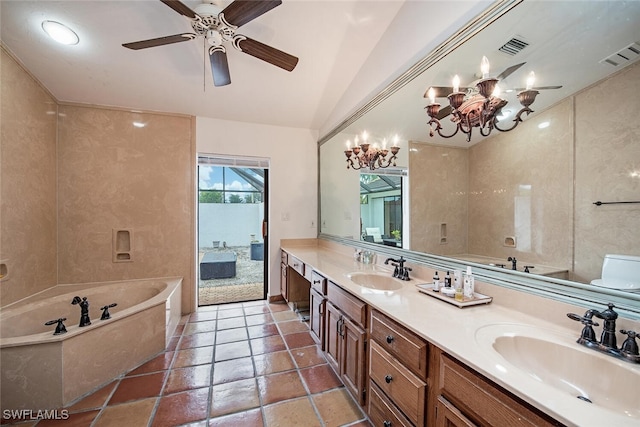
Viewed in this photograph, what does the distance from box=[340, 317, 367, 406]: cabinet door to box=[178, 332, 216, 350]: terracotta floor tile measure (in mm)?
1500

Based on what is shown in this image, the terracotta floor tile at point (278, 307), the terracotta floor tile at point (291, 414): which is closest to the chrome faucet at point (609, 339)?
the terracotta floor tile at point (291, 414)

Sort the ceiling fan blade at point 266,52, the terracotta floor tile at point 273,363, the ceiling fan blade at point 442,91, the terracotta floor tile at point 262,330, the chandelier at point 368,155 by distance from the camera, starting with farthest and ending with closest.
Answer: the terracotta floor tile at point 262,330 < the chandelier at point 368,155 < the terracotta floor tile at point 273,363 < the ceiling fan blade at point 266,52 < the ceiling fan blade at point 442,91

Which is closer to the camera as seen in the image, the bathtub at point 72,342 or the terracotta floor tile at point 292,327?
the bathtub at point 72,342

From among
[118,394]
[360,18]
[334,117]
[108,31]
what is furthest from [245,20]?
[118,394]

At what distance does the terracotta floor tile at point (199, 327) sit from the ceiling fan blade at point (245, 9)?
286cm

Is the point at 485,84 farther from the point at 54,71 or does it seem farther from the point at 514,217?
the point at 54,71

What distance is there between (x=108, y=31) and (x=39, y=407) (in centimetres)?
277

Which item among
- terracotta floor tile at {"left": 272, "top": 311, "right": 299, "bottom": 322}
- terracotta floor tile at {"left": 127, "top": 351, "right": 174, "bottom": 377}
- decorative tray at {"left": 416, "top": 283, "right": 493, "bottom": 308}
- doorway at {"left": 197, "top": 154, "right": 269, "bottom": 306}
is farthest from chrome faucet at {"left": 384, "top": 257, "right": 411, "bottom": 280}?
doorway at {"left": 197, "top": 154, "right": 269, "bottom": 306}

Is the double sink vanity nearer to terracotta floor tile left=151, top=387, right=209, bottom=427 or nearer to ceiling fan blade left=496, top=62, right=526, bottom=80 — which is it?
terracotta floor tile left=151, top=387, right=209, bottom=427

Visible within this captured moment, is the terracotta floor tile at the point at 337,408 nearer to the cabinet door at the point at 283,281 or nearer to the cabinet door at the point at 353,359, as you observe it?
the cabinet door at the point at 353,359

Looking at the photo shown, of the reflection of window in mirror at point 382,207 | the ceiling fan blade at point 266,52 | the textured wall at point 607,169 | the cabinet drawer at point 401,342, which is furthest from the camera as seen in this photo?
the reflection of window in mirror at point 382,207

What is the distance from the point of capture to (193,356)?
233 cm

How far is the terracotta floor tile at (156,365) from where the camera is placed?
2113 mm

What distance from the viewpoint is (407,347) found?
117 cm
